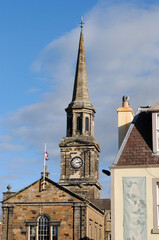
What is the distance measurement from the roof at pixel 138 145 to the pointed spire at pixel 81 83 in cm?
5352

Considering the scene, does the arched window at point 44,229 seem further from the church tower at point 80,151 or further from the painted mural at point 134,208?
the painted mural at point 134,208

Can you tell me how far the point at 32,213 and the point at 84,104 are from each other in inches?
1183

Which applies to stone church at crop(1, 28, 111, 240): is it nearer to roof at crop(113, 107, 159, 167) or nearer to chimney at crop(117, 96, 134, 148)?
chimney at crop(117, 96, 134, 148)

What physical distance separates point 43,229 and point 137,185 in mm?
28063

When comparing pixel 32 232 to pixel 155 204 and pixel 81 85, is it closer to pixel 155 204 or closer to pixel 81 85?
pixel 155 204

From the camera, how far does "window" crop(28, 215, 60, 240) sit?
143 ft

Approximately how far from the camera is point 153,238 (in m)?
16.9

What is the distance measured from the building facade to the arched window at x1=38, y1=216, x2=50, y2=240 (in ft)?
88.9

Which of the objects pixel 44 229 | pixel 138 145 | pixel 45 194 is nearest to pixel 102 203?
pixel 45 194

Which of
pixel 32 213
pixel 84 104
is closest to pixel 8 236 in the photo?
pixel 32 213

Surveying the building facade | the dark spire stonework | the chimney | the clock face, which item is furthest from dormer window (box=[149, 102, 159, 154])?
the dark spire stonework

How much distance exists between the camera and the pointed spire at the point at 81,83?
73938 millimetres

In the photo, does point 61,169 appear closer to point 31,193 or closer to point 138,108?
point 31,193

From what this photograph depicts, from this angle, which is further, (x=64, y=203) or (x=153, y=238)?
(x=64, y=203)
